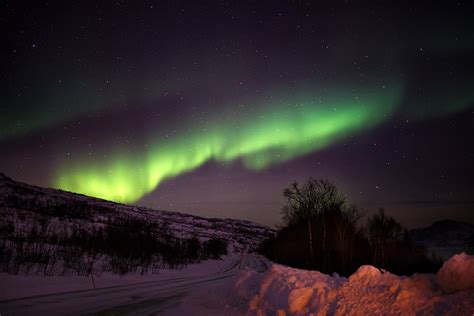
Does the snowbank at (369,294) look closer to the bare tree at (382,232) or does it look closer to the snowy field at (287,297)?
the snowy field at (287,297)

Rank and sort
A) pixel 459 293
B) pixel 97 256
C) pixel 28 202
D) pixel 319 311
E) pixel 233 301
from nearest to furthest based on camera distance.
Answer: pixel 459 293 → pixel 319 311 → pixel 233 301 → pixel 97 256 → pixel 28 202

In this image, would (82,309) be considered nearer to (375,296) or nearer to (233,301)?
(233,301)

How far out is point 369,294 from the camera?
6.58 meters

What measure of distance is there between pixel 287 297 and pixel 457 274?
13.2 ft

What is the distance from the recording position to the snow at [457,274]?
5.46 m

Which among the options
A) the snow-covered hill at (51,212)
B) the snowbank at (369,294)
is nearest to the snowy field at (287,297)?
the snowbank at (369,294)

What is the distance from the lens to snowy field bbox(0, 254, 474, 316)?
561cm

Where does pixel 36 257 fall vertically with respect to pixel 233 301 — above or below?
above

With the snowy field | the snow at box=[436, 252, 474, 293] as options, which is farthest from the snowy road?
the snow at box=[436, 252, 474, 293]

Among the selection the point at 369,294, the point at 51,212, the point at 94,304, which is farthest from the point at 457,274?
the point at 51,212

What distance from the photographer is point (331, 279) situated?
868 cm

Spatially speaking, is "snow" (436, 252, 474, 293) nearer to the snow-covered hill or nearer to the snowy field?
the snowy field

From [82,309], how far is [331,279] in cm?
670

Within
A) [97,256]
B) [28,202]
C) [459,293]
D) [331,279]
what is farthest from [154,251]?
[28,202]
